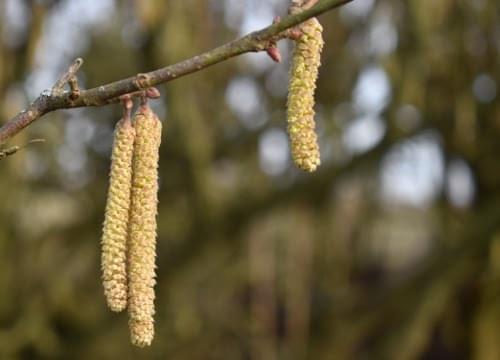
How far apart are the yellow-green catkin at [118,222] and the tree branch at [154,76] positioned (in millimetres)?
61

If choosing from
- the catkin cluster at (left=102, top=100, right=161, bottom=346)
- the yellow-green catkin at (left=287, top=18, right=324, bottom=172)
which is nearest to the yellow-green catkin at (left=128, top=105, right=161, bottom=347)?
the catkin cluster at (left=102, top=100, right=161, bottom=346)

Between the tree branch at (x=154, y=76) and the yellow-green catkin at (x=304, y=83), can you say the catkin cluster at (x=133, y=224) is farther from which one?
the yellow-green catkin at (x=304, y=83)

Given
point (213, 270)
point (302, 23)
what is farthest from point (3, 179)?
point (302, 23)

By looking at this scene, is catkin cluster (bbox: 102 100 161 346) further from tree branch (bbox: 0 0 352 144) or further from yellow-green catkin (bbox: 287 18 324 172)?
yellow-green catkin (bbox: 287 18 324 172)

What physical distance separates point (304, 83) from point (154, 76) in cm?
19

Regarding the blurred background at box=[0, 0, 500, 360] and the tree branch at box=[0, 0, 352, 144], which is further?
the blurred background at box=[0, 0, 500, 360]

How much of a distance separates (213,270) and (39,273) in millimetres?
903

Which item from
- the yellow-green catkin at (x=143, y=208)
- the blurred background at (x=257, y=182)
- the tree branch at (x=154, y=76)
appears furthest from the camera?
the blurred background at (x=257, y=182)

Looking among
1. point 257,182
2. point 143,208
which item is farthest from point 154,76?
point 257,182

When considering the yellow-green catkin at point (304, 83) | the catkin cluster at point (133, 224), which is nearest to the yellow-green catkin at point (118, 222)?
the catkin cluster at point (133, 224)

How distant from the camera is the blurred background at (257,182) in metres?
3.86

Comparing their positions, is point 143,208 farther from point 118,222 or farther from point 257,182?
point 257,182

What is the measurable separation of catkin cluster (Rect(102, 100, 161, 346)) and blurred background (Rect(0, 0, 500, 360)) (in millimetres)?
1935

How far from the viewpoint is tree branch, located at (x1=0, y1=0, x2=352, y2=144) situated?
1.21 metres
